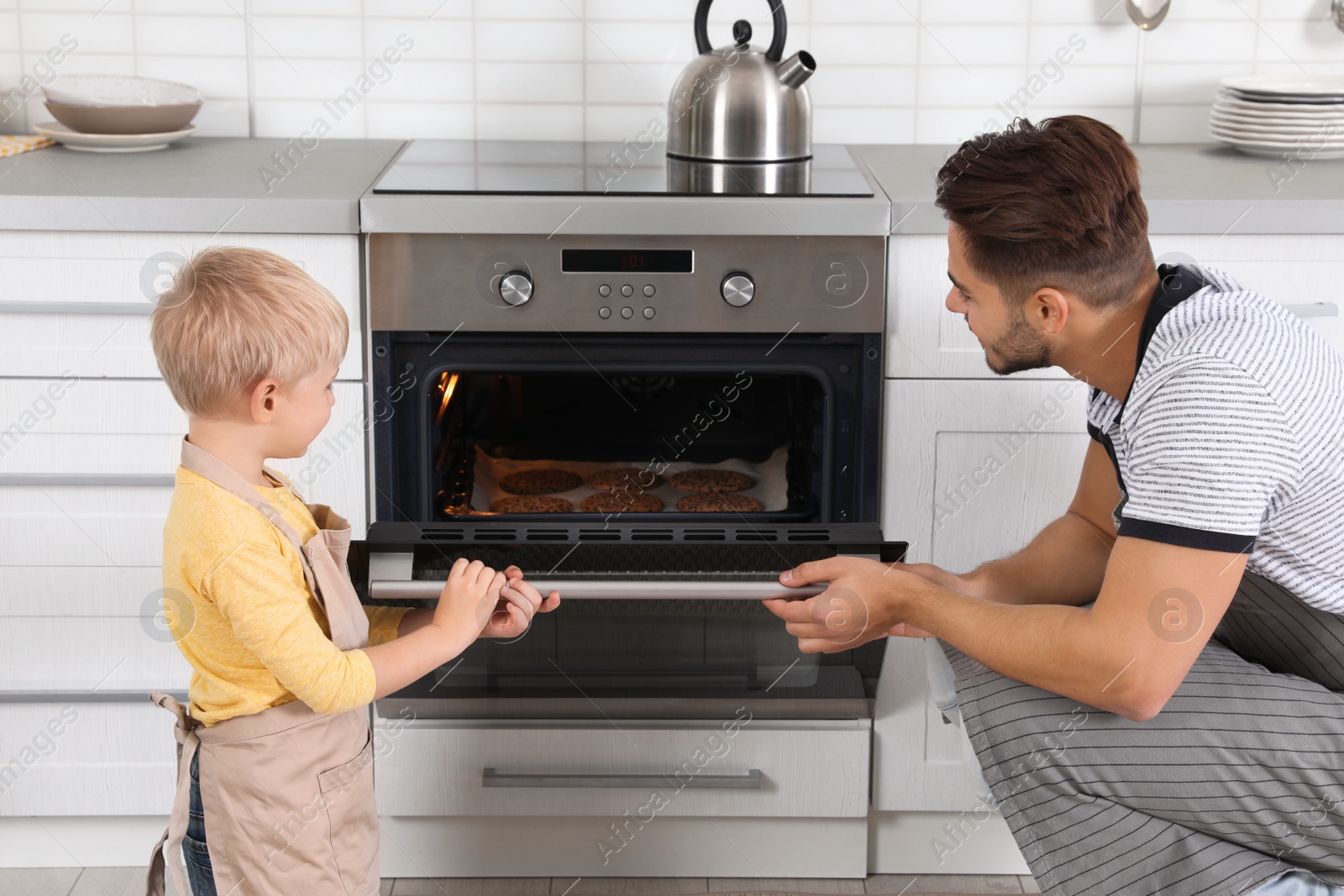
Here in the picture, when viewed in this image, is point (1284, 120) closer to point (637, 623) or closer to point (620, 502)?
point (620, 502)

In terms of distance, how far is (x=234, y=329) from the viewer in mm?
1128

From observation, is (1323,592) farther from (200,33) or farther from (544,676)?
(200,33)

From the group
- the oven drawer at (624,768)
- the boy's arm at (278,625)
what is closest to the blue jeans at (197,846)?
the boy's arm at (278,625)

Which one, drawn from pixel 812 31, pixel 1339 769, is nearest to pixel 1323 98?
pixel 812 31

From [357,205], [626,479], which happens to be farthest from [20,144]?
[626,479]

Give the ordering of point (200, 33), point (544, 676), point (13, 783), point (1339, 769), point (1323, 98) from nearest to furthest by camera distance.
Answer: point (1339, 769), point (544, 676), point (13, 783), point (1323, 98), point (200, 33)

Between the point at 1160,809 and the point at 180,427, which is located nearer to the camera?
the point at 1160,809

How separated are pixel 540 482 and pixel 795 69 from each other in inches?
26.9

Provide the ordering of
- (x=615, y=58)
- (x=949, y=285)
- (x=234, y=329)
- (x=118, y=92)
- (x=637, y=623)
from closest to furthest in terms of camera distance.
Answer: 1. (x=234, y=329)
2. (x=637, y=623)
3. (x=949, y=285)
4. (x=118, y=92)
5. (x=615, y=58)

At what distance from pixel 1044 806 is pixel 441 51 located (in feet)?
5.19

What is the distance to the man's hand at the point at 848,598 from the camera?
1387mm

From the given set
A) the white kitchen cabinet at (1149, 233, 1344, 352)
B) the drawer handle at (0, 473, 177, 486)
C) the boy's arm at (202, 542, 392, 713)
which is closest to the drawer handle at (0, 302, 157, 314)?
the drawer handle at (0, 473, 177, 486)

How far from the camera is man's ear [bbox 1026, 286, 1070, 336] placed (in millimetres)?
1257

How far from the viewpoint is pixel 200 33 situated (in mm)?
2203
